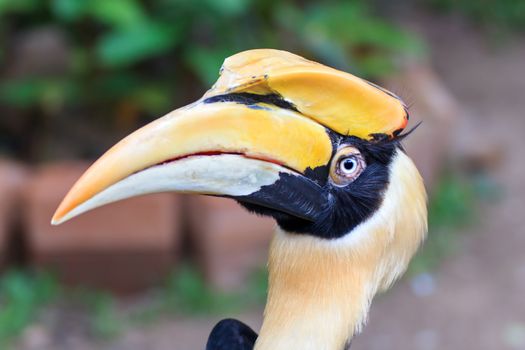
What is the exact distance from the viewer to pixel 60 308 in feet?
9.78

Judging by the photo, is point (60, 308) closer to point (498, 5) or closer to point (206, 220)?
point (206, 220)

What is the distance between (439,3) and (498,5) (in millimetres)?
340

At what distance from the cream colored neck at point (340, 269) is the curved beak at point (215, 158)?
0.30 feet

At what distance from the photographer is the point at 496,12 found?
4.90 metres

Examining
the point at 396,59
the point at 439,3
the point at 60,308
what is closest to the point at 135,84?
the point at 60,308

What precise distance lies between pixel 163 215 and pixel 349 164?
164 centimetres

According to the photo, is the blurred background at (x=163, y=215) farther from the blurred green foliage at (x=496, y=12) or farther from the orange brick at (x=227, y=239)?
the blurred green foliage at (x=496, y=12)

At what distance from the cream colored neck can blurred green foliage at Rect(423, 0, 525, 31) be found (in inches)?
147

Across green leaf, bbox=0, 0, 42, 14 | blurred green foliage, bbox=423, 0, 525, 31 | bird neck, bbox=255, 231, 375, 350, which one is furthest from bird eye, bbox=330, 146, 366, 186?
blurred green foliage, bbox=423, 0, 525, 31

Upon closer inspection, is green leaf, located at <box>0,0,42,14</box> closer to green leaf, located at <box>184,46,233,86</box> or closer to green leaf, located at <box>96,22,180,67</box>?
green leaf, located at <box>96,22,180,67</box>

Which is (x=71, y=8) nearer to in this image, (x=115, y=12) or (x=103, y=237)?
(x=115, y=12)

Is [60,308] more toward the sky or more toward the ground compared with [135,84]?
more toward the ground

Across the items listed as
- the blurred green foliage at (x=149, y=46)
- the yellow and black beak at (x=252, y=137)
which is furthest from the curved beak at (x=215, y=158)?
the blurred green foliage at (x=149, y=46)

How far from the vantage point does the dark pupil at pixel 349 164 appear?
4.42ft
